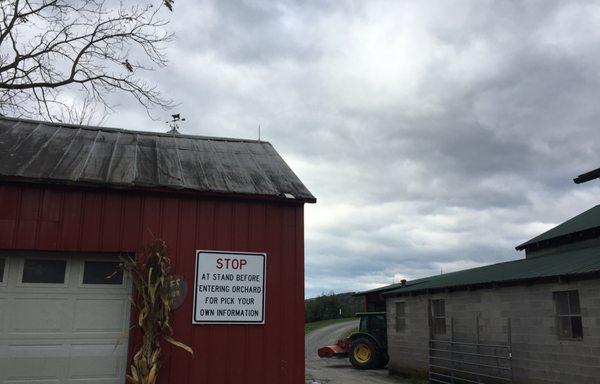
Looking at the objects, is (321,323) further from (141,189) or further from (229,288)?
(141,189)

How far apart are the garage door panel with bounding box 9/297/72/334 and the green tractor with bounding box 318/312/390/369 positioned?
15.9 metres

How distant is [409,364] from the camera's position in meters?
19.5

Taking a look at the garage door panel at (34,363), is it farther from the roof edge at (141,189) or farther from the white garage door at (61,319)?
the roof edge at (141,189)

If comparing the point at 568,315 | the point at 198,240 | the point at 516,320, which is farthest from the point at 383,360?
the point at 198,240

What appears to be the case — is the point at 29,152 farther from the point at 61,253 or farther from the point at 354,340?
the point at 354,340

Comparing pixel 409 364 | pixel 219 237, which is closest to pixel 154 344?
pixel 219 237

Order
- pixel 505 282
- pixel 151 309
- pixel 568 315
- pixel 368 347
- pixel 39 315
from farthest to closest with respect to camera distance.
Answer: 1. pixel 368 347
2. pixel 505 282
3. pixel 568 315
4. pixel 39 315
5. pixel 151 309

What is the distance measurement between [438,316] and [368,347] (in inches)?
186

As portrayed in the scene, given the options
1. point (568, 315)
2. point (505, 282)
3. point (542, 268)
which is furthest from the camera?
point (505, 282)

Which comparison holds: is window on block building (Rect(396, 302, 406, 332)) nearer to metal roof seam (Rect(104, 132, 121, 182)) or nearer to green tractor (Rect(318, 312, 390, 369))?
green tractor (Rect(318, 312, 390, 369))

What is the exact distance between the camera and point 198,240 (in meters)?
8.29

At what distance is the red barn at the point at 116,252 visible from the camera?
25.3 ft

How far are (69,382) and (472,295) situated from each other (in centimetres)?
1212

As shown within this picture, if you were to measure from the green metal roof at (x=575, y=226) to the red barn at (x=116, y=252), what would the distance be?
11977 mm
